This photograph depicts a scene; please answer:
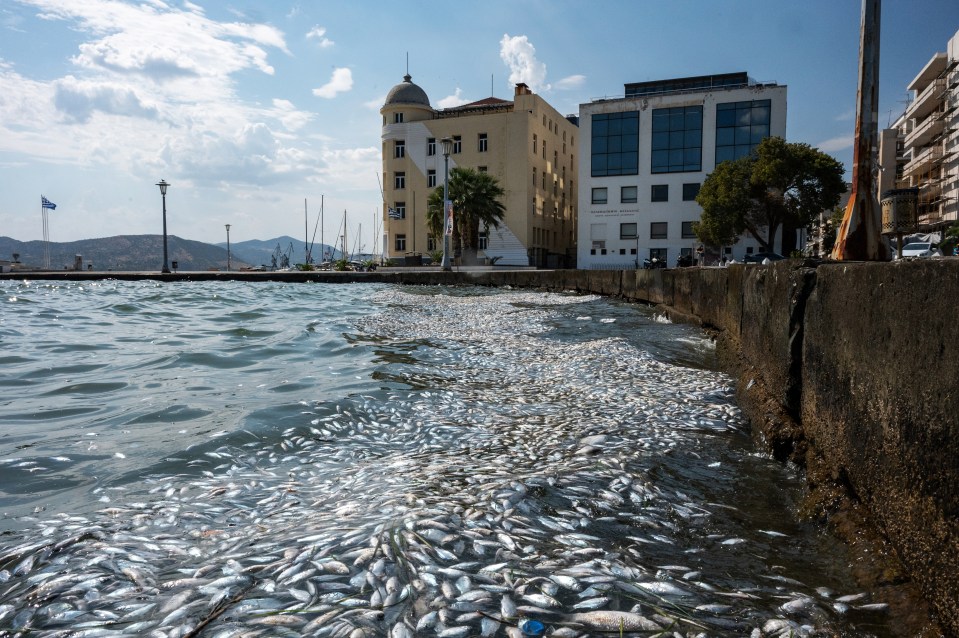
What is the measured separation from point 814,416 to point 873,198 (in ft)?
21.9

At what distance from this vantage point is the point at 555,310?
1831 cm

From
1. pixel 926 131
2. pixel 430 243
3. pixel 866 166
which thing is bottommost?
pixel 866 166

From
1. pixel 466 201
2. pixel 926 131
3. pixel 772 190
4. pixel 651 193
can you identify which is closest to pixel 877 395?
pixel 772 190

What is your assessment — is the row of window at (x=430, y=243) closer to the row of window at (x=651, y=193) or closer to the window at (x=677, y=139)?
the row of window at (x=651, y=193)

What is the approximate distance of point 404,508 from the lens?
145 inches

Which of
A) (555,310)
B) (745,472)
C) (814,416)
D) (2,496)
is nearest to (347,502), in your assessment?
(2,496)

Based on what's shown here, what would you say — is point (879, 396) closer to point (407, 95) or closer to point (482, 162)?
point (482, 162)

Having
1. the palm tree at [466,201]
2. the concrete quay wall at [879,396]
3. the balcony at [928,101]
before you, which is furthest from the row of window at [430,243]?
the concrete quay wall at [879,396]

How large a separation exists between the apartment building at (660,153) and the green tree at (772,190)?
29.6ft

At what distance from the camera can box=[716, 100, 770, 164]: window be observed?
56938 mm

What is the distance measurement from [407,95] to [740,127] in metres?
35.9

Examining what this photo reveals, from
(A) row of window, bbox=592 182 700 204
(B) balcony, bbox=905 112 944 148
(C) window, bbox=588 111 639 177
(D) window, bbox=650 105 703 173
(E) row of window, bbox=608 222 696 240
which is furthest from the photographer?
(C) window, bbox=588 111 639 177

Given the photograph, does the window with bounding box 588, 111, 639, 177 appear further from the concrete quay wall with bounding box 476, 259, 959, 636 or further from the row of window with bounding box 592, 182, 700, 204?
the concrete quay wall with bounding box 476, 259, 959, 636

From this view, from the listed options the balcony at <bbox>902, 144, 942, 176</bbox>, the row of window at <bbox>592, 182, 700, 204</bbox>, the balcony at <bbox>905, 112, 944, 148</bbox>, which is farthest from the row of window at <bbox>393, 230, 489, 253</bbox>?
the balcony at <bbox>905, 112, 944, 148</bbox>
